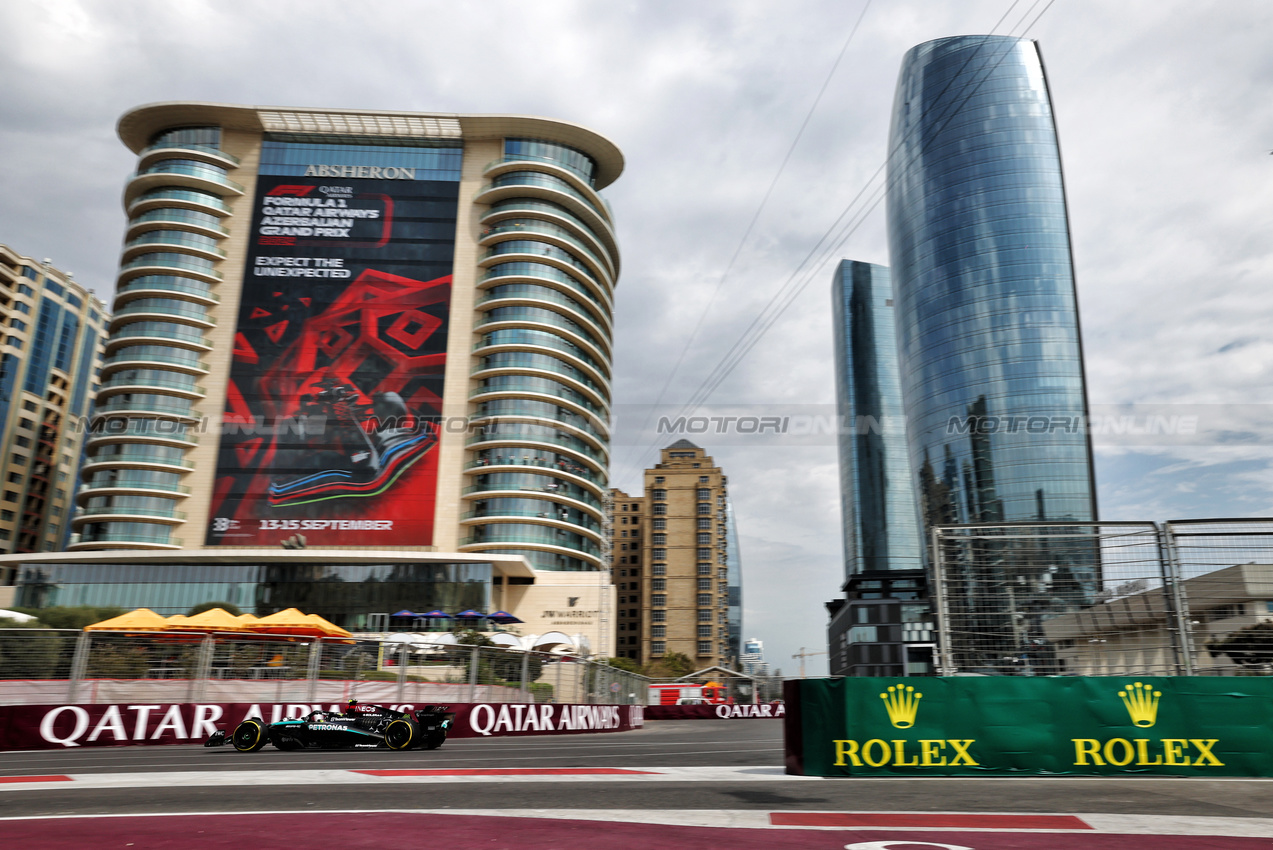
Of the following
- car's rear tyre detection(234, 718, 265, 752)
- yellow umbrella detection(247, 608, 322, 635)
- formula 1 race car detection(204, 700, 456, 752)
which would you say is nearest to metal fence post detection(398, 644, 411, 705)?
formula 1 race car detection(204, 700, 456, 752)

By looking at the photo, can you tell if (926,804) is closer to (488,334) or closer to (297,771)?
(297,771)

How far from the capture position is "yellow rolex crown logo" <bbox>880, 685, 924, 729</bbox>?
10.6 m

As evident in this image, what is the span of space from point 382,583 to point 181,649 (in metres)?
53.3

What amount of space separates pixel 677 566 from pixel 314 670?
122062 mm

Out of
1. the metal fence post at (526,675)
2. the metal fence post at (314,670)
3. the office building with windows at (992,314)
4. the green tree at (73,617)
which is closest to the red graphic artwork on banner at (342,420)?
the green tree at (73,617)

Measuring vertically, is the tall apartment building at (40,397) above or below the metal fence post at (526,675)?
above

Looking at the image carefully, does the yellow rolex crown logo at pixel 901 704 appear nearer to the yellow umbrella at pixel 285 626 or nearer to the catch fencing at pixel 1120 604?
the catch fencing at pixel 1120 604

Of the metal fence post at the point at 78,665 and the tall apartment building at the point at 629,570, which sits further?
the tall apartment building at the point at 629,570

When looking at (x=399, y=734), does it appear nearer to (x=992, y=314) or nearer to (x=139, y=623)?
(x=139, y=623)

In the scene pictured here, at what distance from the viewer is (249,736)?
50.7 feet

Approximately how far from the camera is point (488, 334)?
78375 millimetres

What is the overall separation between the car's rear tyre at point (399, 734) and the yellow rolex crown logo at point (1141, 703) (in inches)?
478

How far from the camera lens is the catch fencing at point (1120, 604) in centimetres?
1062

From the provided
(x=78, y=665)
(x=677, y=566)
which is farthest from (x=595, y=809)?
(x=677, y=566)
